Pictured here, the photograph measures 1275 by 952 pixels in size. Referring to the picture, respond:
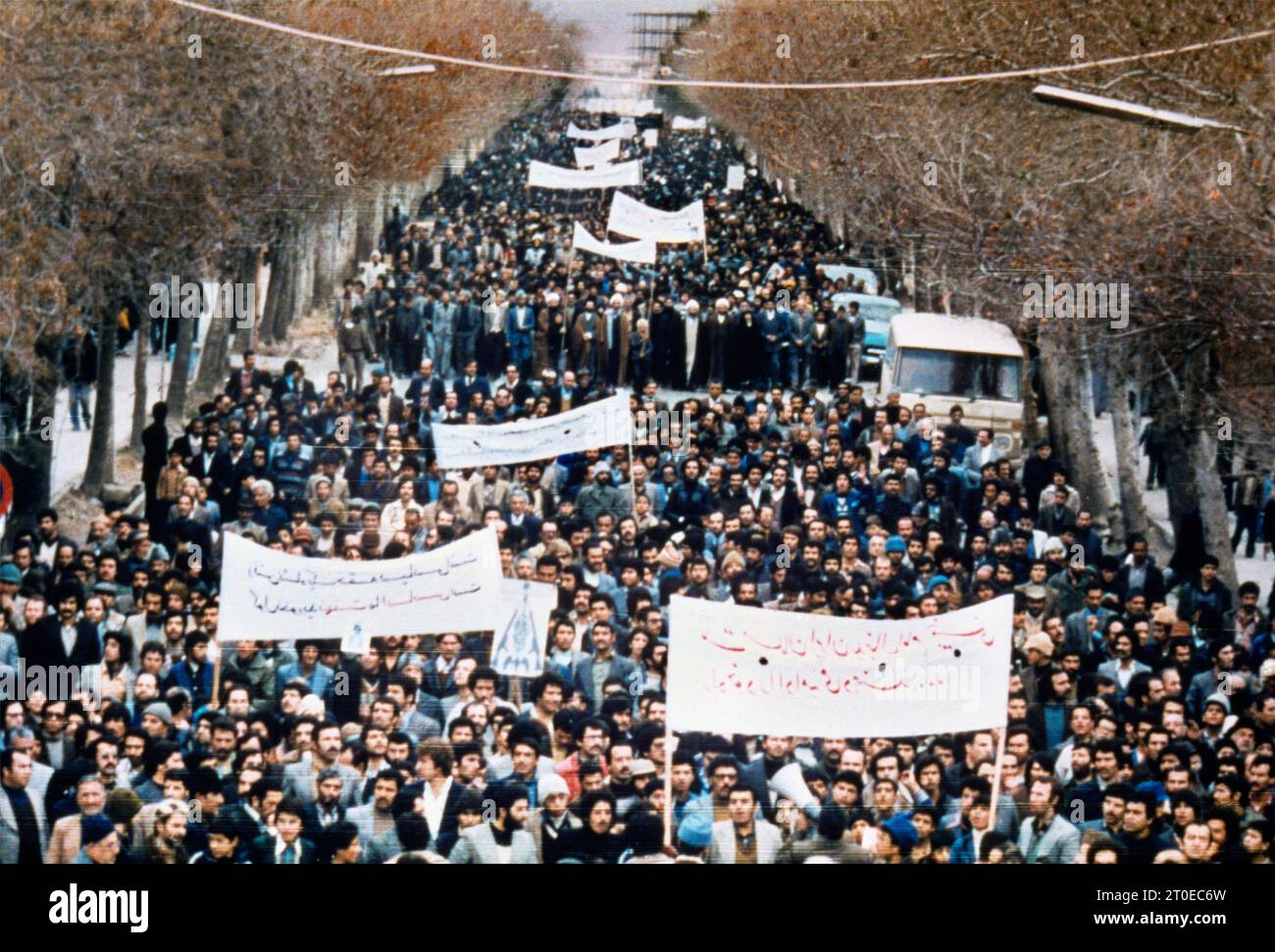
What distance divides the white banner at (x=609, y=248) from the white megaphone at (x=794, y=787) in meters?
5.58

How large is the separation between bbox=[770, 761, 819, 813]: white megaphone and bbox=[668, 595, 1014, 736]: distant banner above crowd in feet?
0.76

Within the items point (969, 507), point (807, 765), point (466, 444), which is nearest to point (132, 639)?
point (466, 444)

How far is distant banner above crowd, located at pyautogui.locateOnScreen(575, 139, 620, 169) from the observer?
18.2 meters

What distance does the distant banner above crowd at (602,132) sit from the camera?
61.4 ft

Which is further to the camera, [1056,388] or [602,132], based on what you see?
[602,132]

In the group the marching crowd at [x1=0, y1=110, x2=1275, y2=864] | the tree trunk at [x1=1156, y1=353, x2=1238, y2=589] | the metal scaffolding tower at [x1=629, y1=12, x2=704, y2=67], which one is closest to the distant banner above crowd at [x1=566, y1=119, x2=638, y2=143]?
the metal scaffolding tower at [x1=629, y1=12, x2=704, y2=67]

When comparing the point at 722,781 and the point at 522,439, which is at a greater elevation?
the point at 522,439

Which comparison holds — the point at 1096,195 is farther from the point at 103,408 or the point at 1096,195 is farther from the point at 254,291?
the point at 103,408

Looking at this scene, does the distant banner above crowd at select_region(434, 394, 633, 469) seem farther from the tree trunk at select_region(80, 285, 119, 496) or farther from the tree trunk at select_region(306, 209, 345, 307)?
the tree trunk at select_region(80, 285, 119, 496)

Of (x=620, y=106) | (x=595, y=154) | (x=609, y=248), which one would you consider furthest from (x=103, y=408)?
(x=620, y=106)

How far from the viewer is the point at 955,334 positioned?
1644 cm

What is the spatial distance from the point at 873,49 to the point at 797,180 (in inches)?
65.5

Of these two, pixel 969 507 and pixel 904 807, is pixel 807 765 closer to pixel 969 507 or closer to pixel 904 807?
pixel 904 807

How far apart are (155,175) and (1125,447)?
22.5ft
